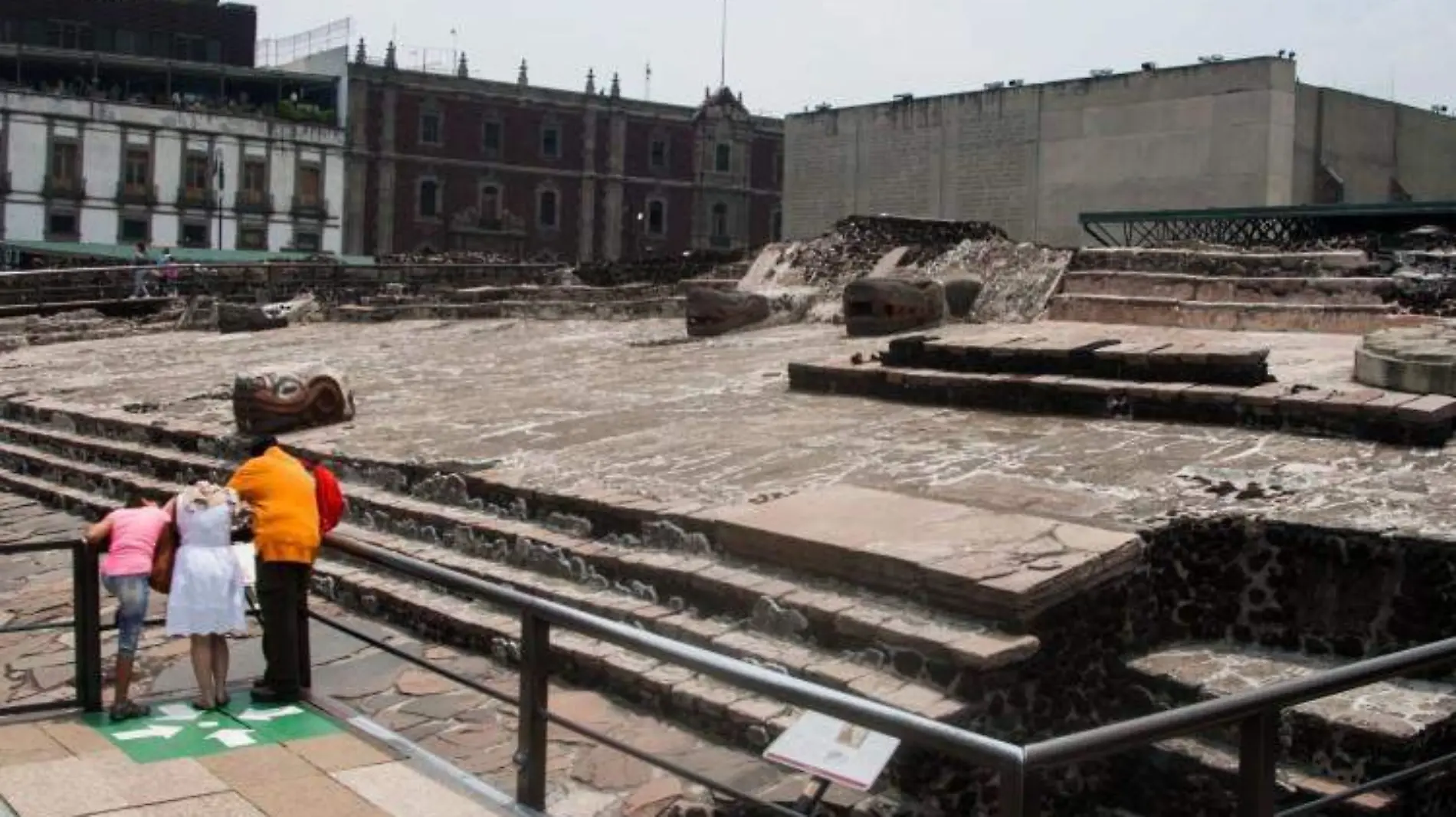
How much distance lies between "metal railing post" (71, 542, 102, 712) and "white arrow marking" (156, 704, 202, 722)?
25cm

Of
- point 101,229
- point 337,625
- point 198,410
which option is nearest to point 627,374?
point 198,410

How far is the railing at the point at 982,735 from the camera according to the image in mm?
2482

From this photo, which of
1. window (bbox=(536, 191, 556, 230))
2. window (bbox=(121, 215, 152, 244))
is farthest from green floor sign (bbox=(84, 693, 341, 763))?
window (bbox=(536, 191, 556, 230))

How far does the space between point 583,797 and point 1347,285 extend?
920 centimetres

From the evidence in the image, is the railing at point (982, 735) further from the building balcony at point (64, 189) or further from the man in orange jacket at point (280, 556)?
the building balcony at point (64, 189)

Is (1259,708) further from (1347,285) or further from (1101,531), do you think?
(1347,285)

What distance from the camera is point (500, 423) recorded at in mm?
8812

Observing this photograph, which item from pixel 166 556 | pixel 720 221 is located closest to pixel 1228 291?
pixel 166 556

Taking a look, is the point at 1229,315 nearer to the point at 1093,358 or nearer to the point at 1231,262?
the point at 1231,262

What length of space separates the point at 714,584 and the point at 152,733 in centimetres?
209

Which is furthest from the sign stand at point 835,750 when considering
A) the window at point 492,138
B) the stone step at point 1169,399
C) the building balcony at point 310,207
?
the window at point 492,138

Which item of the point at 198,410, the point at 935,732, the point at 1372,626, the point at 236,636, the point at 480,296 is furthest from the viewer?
the point at 480,296

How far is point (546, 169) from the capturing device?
167 feet

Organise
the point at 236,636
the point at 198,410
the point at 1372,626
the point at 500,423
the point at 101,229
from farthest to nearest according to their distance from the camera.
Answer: the point at 101,229
the point at 198,410
the point at 500,423
the point at 236,636
the point at 1372,626
